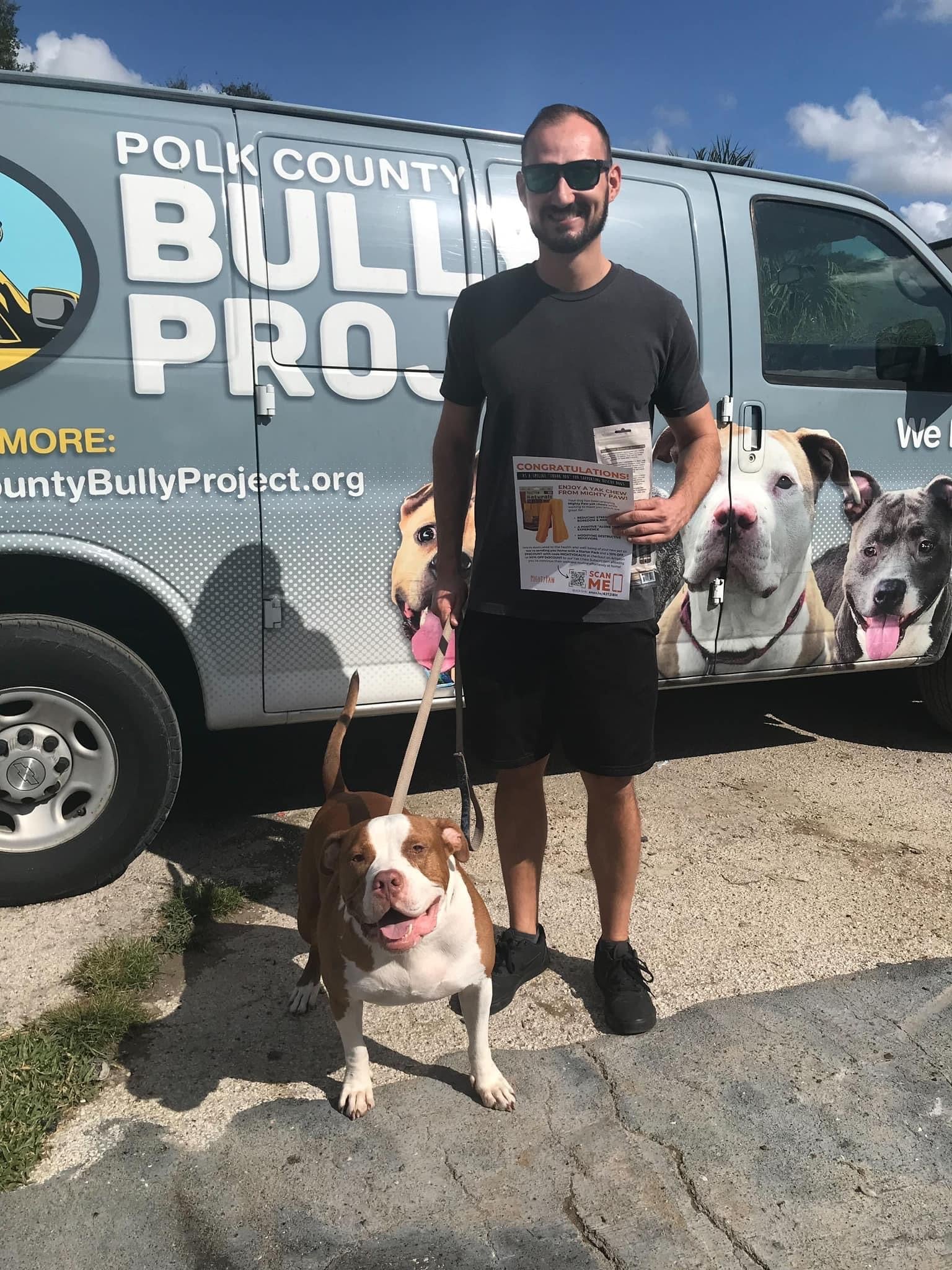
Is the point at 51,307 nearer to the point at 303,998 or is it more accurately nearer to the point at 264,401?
the point at 264,401

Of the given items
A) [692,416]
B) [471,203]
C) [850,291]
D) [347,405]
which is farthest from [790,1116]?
[850,291]

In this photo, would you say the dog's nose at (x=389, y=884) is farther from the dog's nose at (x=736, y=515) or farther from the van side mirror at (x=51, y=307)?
the dog's nose at (x=736, y=515)

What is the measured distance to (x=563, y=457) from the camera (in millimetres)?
2168

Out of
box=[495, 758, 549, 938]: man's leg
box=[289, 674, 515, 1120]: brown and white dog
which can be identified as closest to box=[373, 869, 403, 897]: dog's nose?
box=[289, 674, 515, 1120]: brown and white dog

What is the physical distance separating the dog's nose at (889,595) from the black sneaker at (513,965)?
83.5 inches

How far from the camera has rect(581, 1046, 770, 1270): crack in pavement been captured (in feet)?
5.64

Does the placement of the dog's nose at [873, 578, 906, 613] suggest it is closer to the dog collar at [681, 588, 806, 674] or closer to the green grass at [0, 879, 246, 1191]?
the dog collar at [681, 588, 806, 674]

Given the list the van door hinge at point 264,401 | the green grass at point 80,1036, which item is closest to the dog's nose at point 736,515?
the van door hinge at point 264,401

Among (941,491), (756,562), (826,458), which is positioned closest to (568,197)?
(756,562)

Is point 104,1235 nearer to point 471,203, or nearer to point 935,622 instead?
point 471,203

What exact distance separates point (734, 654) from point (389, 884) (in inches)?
89.8

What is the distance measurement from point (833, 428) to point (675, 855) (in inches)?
69.7

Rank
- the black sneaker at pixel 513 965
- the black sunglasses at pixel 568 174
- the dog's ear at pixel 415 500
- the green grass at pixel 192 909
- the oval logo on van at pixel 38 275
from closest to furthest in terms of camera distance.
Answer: the black sunglasses at pixel 568 174, the black sneaker at pixel 513 965, the oval logo on van at pixel 38 275, the green grass at pixel 192 909, the dog's ear at pixel 415 500

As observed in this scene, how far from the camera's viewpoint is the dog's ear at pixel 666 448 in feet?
10.8
